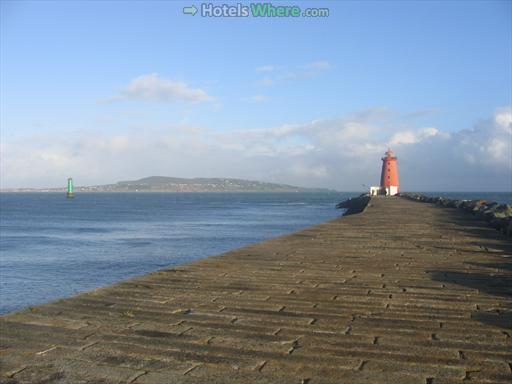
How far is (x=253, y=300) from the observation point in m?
4.39

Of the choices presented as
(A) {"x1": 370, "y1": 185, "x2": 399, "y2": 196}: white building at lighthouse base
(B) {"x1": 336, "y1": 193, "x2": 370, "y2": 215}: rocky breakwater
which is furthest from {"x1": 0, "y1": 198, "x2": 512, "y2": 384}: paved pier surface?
(A) {"x1": 370, "y1": 185, "x2": 399, "y2": 196}: white building at lighthouse base

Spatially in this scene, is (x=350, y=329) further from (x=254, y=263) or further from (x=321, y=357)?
(x=254, y=263)

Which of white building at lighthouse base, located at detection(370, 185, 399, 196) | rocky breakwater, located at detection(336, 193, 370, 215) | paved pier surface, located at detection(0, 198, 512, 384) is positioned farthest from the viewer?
white building at lighthouse base, located at detection(370, 185, 399, 196)

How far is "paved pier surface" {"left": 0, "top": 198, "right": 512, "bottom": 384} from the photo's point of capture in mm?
2730

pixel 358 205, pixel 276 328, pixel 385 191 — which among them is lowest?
pixel 358 205

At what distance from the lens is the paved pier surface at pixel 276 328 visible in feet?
8.96

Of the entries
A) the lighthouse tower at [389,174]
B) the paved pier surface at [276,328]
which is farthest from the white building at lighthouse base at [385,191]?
the paved pier surface at [276,328]

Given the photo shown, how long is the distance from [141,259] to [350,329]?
1520 cm

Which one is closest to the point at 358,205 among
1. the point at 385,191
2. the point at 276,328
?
the point at 385,191

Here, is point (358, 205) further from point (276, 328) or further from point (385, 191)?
point (276, 328)

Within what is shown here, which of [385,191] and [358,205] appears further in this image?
[385,191]

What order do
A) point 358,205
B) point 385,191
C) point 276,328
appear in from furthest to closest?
point 385,191 → point 358,205 → point 276,328

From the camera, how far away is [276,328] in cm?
353

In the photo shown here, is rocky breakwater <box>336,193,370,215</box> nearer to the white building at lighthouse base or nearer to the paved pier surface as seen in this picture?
the white building at lighthouse base
